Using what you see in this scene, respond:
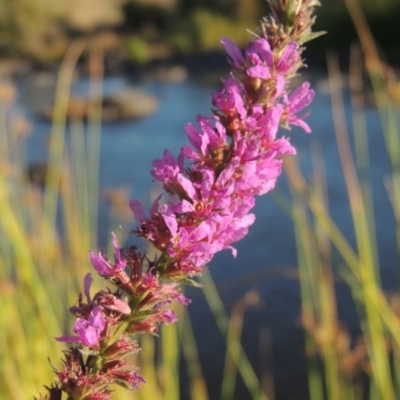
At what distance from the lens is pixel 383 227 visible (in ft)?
11.5

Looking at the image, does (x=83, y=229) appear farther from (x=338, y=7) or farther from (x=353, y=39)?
(x=338, y=7)

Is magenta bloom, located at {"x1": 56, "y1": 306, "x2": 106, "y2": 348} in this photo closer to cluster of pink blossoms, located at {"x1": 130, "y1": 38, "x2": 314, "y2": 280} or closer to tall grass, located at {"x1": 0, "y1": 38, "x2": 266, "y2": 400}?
cluster of pink blossoms, located at {"x1": 130, "y1": 38, "x2": 314, "y2": 280}

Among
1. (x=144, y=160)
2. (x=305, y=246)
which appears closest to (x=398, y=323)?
(x=305, y=246)

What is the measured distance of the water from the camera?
9.32ft

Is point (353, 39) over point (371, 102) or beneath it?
over

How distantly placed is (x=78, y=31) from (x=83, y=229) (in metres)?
10.0

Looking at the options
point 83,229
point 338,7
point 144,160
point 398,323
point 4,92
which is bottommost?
point 398,323

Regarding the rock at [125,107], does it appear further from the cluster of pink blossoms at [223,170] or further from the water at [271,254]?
the cluster of pink blossoms at [223,170]

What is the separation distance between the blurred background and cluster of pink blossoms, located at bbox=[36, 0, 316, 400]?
773 mm

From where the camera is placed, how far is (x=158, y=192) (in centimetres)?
220

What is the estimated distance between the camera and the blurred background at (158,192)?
133cm

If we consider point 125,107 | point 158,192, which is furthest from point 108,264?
point 125,107

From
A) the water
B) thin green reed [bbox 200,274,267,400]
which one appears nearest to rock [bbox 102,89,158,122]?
the water

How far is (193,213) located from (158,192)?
1.81 metres
